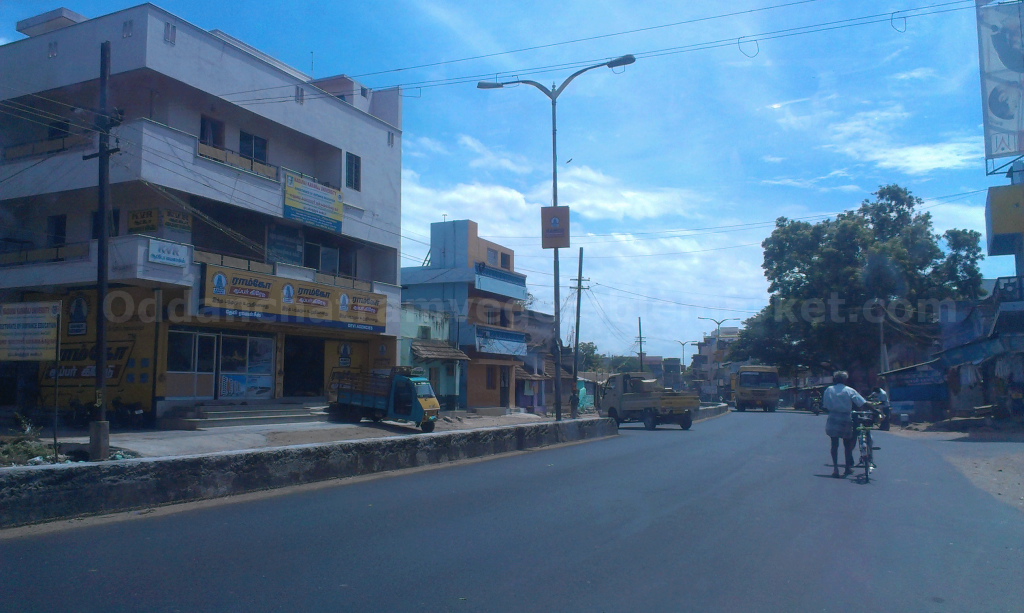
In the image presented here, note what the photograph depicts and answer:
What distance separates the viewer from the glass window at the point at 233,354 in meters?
23.6

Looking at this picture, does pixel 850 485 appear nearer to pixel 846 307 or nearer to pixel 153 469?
pixel 153 469

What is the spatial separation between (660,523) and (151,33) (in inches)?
770

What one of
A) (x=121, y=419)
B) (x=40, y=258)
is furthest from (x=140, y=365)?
(x=40, y=258)

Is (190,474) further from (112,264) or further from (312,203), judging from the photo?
(312,203)

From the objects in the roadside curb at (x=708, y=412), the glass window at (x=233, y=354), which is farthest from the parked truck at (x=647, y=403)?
the glass window at (x=233, y=354)

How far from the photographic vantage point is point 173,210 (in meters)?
21.7

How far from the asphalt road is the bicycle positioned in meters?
0.97

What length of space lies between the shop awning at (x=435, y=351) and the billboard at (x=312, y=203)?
866 centimetres

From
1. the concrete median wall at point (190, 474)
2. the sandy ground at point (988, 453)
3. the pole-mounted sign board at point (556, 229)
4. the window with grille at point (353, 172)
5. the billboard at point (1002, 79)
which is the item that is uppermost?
the billboard at point (1002, 79)

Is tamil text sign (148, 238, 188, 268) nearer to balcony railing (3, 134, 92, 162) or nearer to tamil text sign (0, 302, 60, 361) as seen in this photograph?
balcony railing (3, 134, 92, 162)

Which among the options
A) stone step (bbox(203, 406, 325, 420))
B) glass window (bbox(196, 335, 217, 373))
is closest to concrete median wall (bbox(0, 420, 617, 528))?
stone step (bbox(203, 406, 325, 420))

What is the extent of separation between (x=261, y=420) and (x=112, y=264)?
6.32 meters

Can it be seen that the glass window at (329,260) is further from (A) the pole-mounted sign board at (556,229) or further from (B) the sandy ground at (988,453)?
(B) the sandy ground at (988,453)

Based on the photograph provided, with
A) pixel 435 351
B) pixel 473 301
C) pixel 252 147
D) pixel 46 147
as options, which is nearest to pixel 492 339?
pixel 473 301
